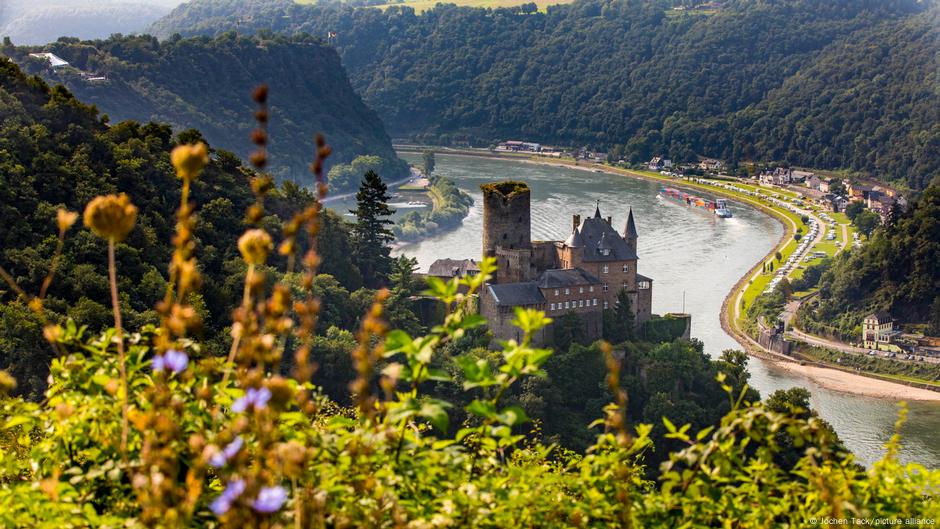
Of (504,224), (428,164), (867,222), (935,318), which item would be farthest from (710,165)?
(504,224)

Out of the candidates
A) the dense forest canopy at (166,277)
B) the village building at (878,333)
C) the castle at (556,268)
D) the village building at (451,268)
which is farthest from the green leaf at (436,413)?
the village building at (878,333)

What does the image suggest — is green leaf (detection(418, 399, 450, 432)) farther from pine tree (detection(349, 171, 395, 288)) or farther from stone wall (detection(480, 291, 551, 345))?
pine tree (detection(349, 171, 395, 288))

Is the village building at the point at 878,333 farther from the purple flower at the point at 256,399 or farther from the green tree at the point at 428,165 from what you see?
the purple flower at the point at 256,399

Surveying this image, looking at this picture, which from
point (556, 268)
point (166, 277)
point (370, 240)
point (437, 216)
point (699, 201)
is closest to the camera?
point (166, 277)

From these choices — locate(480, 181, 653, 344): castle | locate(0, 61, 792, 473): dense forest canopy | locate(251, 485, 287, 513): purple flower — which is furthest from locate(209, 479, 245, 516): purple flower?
locate(480, 181, 653, 344): castle

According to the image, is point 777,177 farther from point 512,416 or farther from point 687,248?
point 512,416

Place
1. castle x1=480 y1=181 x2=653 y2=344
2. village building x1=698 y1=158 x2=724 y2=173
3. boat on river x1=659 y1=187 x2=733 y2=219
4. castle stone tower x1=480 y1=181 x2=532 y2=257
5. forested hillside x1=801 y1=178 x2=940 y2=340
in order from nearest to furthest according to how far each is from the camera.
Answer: castle x1=480 y1=181 x2=653 y2=344 < castle stone tower x1=480 y1=181 x2=532 y2=257 < forested hillside x1=801 y1=178 x2=940 y2=340 < boat on river x1=659 y1=187 x2=733 y2=219 < village building x1=698 y1=158 x2=724 y2=173

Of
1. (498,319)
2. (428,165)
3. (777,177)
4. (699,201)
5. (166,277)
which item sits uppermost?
(166,277)
